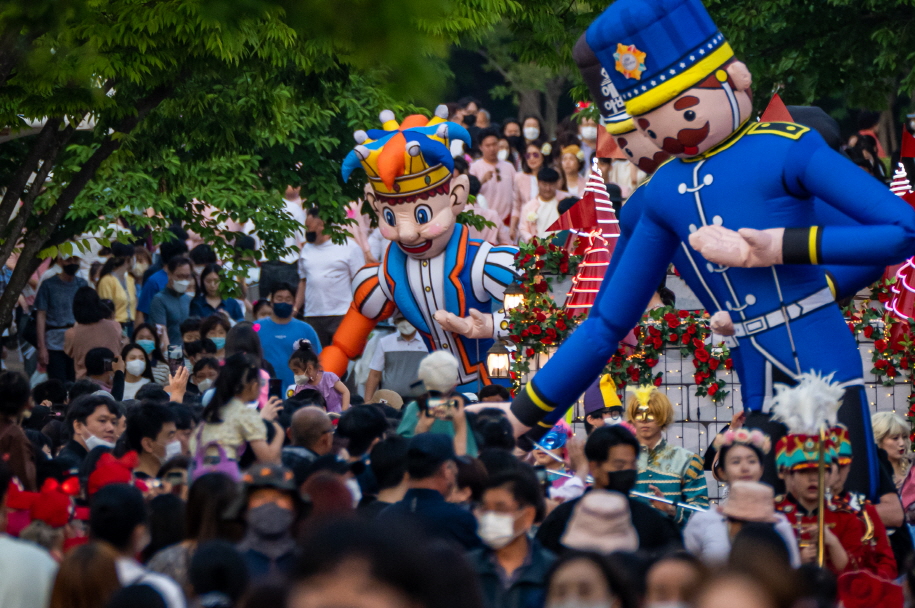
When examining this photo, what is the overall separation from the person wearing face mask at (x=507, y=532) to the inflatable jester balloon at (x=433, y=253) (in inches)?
175

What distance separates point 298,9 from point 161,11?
98.3 inches

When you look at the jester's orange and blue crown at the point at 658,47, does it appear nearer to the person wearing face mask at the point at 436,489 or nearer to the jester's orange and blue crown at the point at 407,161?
the person wearing face mask at the point at 436,489

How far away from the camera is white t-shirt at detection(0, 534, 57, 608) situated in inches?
166

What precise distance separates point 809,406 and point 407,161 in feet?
14.8

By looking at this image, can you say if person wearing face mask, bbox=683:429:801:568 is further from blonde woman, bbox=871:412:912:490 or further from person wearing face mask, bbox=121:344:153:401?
person wearing face mask, bbox=121:344:153:401

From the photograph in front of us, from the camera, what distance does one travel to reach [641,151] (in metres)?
6.81

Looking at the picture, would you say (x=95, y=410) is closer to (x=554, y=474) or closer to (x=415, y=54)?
(x=554, y=474)

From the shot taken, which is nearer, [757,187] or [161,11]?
[757,187]

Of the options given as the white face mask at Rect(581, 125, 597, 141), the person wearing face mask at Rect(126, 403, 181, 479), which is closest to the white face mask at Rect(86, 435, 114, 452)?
the person wearing face mask at Rect(126, 403, 181, 479)

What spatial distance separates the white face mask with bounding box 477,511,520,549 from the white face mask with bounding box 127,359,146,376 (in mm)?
6216

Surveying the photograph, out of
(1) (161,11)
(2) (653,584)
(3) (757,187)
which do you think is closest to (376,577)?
(2) (653,584)

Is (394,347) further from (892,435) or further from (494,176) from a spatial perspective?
(892,435)

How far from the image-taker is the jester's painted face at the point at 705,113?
606 centimetres

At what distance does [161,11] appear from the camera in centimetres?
655
